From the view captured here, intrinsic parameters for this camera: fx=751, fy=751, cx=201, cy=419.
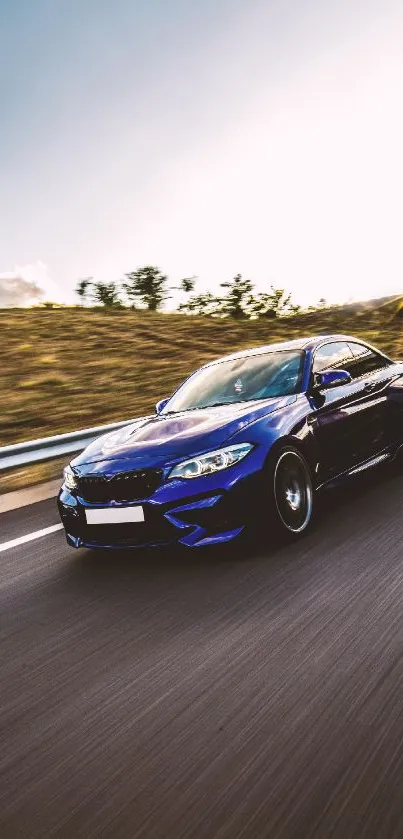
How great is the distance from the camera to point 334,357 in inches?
249

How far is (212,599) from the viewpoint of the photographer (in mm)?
3898

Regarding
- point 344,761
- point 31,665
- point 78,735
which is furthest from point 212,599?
point 344,761

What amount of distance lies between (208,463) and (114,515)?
2.14 ft

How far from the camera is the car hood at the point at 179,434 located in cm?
464

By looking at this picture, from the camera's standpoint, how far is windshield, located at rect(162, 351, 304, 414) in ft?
18.5

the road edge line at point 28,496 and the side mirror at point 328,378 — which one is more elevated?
the side mirror at point 328,378

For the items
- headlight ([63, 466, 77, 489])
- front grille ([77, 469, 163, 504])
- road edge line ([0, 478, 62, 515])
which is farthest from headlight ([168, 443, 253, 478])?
road edge line ([0, 478, 62, 515])

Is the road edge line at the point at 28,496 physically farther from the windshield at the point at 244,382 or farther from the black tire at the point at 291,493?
the black tire at the point at 291,493

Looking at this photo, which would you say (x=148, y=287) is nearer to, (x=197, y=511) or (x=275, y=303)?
(x=275, y=303)

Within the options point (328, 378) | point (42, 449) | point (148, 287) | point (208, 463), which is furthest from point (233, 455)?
point (148, 287)

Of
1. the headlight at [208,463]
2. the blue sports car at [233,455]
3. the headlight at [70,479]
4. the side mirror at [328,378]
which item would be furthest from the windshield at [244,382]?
the headlight at [70,479]

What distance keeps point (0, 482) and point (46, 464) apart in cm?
74

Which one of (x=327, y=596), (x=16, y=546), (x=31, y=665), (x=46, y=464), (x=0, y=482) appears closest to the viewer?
(x=31, y=665)

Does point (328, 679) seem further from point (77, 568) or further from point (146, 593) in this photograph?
point (77, 568)
